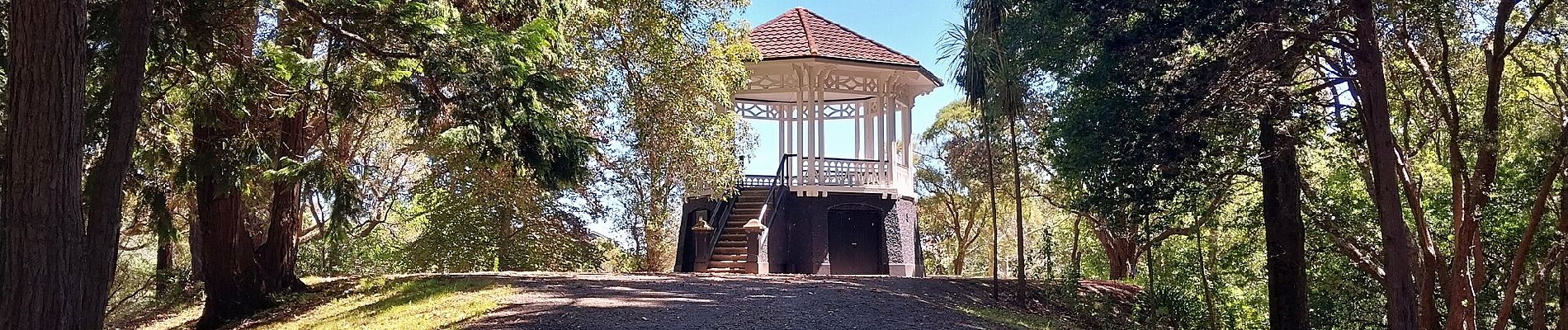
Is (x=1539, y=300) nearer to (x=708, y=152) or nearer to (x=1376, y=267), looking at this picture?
(x=1376, y=267)

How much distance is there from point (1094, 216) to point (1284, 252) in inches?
291

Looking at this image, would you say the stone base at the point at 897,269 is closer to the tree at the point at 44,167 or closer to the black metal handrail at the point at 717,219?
the black metal handrail at the point at 717,219

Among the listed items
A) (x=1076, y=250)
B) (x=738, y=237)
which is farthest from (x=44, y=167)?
(x=1076, y=250)

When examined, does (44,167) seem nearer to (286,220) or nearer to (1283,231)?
(286,220)

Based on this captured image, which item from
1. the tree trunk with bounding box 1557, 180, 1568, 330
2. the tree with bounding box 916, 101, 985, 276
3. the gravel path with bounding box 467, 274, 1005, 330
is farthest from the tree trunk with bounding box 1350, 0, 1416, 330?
the tree with bounding box 916, 101, 985, 276

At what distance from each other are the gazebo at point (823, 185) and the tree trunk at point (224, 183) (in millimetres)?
7643

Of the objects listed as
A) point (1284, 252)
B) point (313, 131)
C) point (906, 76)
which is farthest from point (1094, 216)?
point (313, 131)

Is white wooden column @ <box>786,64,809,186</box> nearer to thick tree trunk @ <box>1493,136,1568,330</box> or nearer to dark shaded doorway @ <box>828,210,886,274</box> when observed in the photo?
dark shaded doorway @ <box>828,210,886,274</box>

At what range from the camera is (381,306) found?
36.3ft

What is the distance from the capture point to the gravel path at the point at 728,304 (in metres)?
8.70

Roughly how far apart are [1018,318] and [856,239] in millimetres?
8625

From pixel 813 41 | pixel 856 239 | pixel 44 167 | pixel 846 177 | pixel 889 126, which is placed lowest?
pixel 856 239

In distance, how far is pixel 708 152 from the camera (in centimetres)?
1344

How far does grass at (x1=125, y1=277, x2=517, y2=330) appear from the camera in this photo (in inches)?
372
